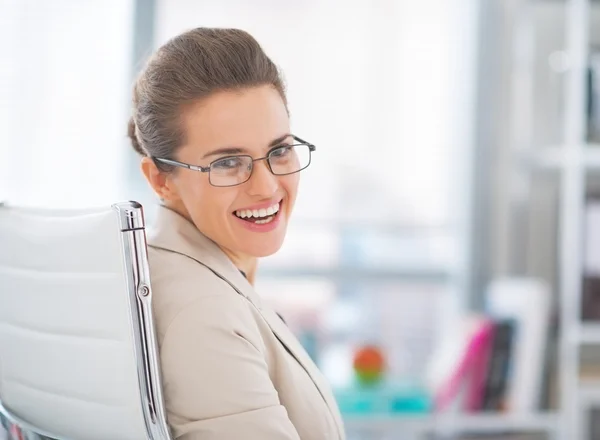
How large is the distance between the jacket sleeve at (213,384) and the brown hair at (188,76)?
263 millimetres

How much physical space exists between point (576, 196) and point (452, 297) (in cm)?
70

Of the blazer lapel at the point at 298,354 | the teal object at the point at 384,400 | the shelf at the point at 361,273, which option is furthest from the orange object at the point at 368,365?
the blazer lapel at the point at 298,354

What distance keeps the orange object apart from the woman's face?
4.81 ft

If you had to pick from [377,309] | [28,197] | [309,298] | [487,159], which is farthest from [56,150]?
[487,159]

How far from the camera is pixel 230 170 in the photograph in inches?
47.0

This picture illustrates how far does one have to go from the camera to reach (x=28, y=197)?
7.54 feet

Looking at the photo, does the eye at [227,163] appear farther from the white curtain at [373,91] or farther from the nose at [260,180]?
the white curtain at [373,91]

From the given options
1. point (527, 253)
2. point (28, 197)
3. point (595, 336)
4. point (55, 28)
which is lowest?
point (595, 336)

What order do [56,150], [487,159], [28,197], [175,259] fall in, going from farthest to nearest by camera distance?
[487,159], [56,150], [28,197], [175,259]

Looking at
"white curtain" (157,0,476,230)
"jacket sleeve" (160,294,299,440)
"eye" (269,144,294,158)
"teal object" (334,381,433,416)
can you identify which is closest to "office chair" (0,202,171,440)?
"jacket sleeve" (160,294,299,440)

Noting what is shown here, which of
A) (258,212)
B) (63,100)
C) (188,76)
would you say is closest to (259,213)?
(258,212)

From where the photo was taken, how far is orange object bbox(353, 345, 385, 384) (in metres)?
2.67

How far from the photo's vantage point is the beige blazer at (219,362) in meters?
1.06

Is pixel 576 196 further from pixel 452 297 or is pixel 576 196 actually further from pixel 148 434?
pixel 148 434
